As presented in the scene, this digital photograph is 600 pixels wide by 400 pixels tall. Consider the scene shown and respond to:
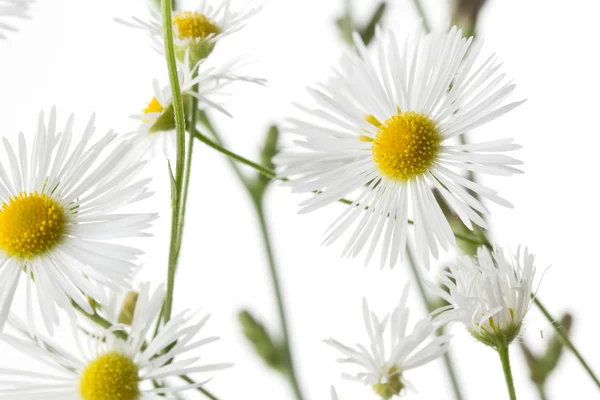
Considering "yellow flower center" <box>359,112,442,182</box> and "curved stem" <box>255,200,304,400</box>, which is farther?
"curved stem" <box>255,200,304,400</box>

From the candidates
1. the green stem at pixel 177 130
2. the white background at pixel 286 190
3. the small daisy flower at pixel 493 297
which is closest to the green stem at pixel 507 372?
the small daisy flower at pixel 493 297

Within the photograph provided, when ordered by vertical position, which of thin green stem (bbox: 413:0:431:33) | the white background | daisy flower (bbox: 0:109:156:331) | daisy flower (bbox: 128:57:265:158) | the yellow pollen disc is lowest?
daisy flower (bbox: 0:109:156:331)

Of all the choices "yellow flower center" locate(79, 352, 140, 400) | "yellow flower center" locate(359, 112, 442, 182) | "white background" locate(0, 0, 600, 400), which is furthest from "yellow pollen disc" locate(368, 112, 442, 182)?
"white background" locate(0, 0, 600, 400)

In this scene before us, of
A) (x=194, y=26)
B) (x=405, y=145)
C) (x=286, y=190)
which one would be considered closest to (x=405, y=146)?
(x=405, y=145)

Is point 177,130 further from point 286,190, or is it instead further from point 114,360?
point 286,190

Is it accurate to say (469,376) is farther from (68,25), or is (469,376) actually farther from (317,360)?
(68,25)

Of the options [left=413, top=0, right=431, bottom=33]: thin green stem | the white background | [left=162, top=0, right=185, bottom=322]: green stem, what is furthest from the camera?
the white background

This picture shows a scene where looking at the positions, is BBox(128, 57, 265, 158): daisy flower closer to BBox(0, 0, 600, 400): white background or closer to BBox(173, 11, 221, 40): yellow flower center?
BBox(173, 11, 221, 40): yellow flower center

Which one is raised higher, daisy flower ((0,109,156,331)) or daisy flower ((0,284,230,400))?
daisy flower ((0,109,156,331))
